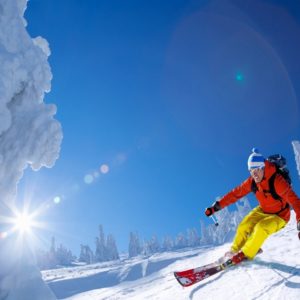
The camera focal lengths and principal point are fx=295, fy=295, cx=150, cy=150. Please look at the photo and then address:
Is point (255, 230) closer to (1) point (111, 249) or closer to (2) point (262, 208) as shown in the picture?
(2) point (262, 208)

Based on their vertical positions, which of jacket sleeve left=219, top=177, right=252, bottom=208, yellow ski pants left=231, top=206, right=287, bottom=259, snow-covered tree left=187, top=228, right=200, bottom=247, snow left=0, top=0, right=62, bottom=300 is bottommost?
yellow ski pants left=231, top=206, right=287, bottom=259

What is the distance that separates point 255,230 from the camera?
620 cm

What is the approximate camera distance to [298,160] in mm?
60156

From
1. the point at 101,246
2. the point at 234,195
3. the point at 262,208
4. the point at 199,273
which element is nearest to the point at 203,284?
the point at 199,273

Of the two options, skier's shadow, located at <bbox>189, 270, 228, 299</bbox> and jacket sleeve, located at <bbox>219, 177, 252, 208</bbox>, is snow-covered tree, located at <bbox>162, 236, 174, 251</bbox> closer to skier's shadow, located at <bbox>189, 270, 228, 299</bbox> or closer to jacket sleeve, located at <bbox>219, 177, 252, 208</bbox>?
jacket sleeve, located at <bbox>219, 177, 252, 208</bbox>

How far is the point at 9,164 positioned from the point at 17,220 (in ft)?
5.35

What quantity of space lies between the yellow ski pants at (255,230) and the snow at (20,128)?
480 cm

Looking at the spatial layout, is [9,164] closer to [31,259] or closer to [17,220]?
[17,220]

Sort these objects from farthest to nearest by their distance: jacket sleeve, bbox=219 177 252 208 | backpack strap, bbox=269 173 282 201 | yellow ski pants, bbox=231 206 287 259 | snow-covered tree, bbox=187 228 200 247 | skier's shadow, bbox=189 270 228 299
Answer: snow-covered tree, bbox=187 228 200 247
jacket sleeve, bbox=219 177 252 208
backpack strap, bbox=269 173 282 201
yellow ski pants, bbox=231 206 287 259
skier's shadow, bbox=189 270 228 299

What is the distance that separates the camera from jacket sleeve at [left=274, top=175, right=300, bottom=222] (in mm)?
6121

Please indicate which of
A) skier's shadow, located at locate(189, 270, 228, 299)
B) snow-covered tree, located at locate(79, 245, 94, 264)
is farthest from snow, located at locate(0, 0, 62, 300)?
snow-covered tree, located at locate(79, 245, 94, 264)

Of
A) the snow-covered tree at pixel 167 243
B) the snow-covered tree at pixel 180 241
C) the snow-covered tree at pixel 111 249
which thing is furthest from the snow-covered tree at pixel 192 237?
the snow-covered tree at pixel 111 249

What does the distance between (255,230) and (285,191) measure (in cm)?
105

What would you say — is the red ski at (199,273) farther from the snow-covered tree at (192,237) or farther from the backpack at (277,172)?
the snow-covered tree at (192,237)
